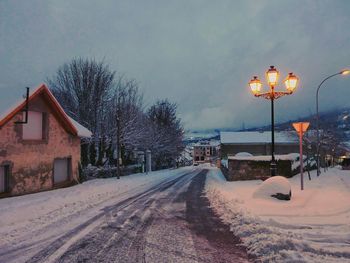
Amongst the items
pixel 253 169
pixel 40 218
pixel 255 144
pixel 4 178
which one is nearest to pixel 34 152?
pixel 4 178

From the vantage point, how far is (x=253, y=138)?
201 feet

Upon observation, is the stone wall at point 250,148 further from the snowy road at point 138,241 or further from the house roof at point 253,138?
the snowy road at point 138,241

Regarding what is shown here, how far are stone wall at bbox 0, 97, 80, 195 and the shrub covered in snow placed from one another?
1177 cm

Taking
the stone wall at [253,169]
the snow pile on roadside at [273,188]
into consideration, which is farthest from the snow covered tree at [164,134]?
the snow pile on roadside at [273,188]

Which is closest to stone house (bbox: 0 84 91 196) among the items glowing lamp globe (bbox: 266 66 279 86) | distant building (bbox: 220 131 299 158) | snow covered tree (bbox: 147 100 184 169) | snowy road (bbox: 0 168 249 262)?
snowy road (bbox: 0 168 249 262)

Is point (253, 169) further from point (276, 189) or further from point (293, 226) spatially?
point (293, 226)

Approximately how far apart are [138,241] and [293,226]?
3520 mm

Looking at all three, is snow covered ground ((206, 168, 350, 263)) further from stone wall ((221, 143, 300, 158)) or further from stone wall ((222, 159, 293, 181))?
stone wall ((221, 143, 300, 158))

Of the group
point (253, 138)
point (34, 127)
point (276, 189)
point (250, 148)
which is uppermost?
point (253, 138)

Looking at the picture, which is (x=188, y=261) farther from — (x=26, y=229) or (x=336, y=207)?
(x=336, y=207)

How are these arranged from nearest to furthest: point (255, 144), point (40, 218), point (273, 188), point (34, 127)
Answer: point (40, 218) < point (273, 188) < point (34, 127) < point (255, 144)

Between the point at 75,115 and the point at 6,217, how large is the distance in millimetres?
24222

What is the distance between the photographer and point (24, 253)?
6.48 meters

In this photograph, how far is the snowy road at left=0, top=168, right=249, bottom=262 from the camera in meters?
6.15
